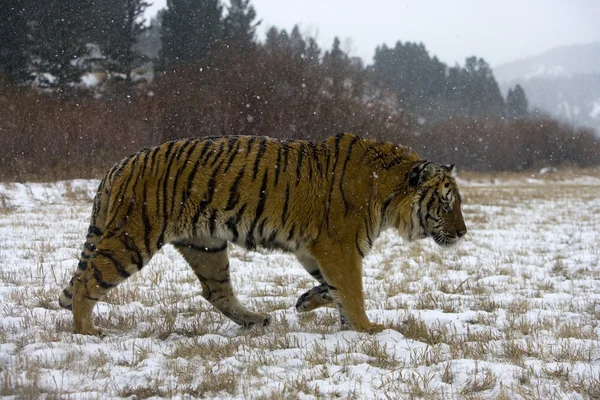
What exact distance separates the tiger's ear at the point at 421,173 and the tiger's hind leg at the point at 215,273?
179 centimetres

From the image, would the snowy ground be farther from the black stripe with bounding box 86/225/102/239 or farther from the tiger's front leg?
the black stripe with bounding box 86/225/102/239

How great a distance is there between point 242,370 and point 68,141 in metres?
21.3

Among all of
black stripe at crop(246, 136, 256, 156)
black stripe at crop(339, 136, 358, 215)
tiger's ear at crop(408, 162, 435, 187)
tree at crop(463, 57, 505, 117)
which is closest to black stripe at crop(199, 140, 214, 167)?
black stripe at crop(246, 136, 256, 156)

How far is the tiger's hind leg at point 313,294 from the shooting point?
5621mm

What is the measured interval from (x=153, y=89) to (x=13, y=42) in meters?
6.80

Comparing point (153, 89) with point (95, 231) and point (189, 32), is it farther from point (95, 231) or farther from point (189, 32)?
point (95, 231)

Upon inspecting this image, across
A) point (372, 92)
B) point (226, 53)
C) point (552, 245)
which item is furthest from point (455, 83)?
point (552, 245)

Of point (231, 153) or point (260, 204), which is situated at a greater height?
point (231, 153)

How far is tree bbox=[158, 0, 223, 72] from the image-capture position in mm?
35938

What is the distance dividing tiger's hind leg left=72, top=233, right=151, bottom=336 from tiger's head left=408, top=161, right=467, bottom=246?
2.45 metres

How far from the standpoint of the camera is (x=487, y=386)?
3.74 metres

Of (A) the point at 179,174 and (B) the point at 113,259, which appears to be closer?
(B) the point at 113,259

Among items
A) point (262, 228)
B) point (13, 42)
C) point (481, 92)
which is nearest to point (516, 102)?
point (481, 92)

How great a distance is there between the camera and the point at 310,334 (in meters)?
4.97
